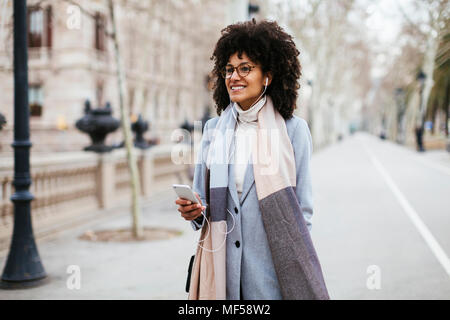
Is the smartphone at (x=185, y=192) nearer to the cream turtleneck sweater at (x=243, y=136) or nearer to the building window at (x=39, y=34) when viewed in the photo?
the cream turtleneck sweater at (x=243, y=136)

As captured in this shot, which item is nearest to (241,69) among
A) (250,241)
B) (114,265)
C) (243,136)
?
(243,136)

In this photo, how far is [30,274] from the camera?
6.25 m

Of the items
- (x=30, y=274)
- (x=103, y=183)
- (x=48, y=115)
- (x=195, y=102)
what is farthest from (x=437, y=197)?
(x=195, y=102)

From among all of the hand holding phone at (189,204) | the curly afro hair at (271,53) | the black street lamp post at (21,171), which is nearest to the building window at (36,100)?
the black street lamp post at (21,171)

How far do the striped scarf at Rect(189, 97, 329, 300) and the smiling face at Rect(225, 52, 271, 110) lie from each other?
0.32 ft

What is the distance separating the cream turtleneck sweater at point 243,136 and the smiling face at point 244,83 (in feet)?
0.21

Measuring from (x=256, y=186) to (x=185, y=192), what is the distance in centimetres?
37

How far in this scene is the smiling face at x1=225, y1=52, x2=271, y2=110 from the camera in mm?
2908

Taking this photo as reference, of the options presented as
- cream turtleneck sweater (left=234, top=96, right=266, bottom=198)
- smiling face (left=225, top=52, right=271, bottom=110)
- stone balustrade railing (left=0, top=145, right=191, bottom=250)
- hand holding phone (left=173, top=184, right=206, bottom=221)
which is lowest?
stone balustrade railing (left=0, top=145, right=191, bottom=250)

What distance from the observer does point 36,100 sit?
37.3 m

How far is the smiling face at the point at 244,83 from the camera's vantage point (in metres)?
2.91

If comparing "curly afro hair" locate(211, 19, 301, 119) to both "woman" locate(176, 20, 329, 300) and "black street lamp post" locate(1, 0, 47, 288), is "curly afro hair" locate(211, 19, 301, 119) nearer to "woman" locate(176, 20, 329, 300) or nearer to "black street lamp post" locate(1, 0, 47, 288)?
"woman" locate(176, 20, 329, 300)

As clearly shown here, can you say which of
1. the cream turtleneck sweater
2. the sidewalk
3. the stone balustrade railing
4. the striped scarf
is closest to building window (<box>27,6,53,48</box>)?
the stone balustrade railing
